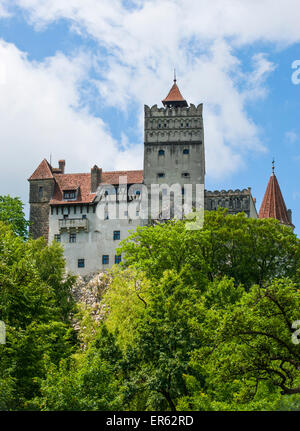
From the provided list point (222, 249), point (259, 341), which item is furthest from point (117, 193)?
point (259, 341)

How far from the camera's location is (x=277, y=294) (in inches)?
997

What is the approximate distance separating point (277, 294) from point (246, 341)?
2.01 meters

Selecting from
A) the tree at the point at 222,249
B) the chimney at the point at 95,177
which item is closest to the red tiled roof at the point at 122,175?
the chimney at the point at 95,177

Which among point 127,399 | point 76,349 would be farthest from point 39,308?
point 76,349

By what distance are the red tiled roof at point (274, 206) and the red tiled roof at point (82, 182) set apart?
17844 mm

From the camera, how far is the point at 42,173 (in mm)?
73000

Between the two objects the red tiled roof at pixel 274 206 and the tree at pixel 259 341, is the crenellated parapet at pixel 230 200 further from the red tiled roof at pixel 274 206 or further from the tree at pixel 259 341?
the tree at pixel 259 341

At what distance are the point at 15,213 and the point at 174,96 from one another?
2143 cm

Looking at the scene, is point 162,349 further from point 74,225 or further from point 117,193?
point 117,193

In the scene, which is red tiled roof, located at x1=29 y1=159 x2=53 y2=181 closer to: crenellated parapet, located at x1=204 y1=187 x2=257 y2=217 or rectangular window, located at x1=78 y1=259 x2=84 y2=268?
rectangular window, located at x1=78 y1=259 x2=84 y2=268

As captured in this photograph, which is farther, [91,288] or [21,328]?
[91,288]

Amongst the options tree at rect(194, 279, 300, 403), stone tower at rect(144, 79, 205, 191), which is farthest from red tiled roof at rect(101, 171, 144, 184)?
tree at rect(194, 279, 300, 403)

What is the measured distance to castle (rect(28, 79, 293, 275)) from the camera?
67.4 meters

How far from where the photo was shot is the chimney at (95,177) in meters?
71.2
